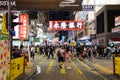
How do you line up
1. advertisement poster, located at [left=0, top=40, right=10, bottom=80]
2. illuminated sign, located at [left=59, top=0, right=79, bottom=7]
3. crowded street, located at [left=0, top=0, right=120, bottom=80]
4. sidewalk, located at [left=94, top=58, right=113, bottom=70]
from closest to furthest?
advertisement poster, located at [left=0, top=40, right=10, bottom=80]
crowded street, located at [left=0, top=0, right=120, bottom=80]
illuminated sign, located at [left=59, top=0, right=79, bottom=7]
sidewalk, located at [left=94, top=58, right=113, bottom=70]

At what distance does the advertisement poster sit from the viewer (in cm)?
1295

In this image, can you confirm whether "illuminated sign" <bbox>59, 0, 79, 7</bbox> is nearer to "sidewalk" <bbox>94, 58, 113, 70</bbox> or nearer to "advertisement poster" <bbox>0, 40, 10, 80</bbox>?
"advertisement poster" <bbox>0, 40, 10, 80</bbox>

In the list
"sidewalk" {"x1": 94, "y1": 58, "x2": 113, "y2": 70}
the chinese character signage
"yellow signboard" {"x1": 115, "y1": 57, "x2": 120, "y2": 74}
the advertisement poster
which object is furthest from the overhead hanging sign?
the chinese character signage

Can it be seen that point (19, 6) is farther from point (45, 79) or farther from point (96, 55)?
point (96, 55)

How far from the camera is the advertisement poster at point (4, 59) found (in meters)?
12.9

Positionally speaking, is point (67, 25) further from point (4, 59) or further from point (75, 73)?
point (4, 59)

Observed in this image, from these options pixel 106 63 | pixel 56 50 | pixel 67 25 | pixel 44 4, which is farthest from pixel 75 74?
pixel 67 25

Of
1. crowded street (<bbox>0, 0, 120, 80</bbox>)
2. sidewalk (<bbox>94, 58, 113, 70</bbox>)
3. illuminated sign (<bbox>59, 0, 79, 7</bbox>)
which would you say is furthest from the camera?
sidewalk (<bbox>94, 58, 113, 70</bbox>)

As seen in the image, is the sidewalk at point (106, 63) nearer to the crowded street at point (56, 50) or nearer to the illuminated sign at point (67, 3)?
the crowded street at point (56, 50)

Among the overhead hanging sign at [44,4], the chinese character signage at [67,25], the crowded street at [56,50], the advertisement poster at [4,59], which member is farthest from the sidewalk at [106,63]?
the advertisement poster at [4,59]

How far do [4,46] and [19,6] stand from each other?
627 centimetres

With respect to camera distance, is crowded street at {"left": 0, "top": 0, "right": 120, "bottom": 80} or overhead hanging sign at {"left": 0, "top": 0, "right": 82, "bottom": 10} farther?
overhead hanging sign at {"left": 0, "top": 0, "right": 82, "bottom": 10}

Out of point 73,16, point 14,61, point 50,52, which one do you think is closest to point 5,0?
point 14,61

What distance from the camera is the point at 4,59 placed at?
13.4 m
